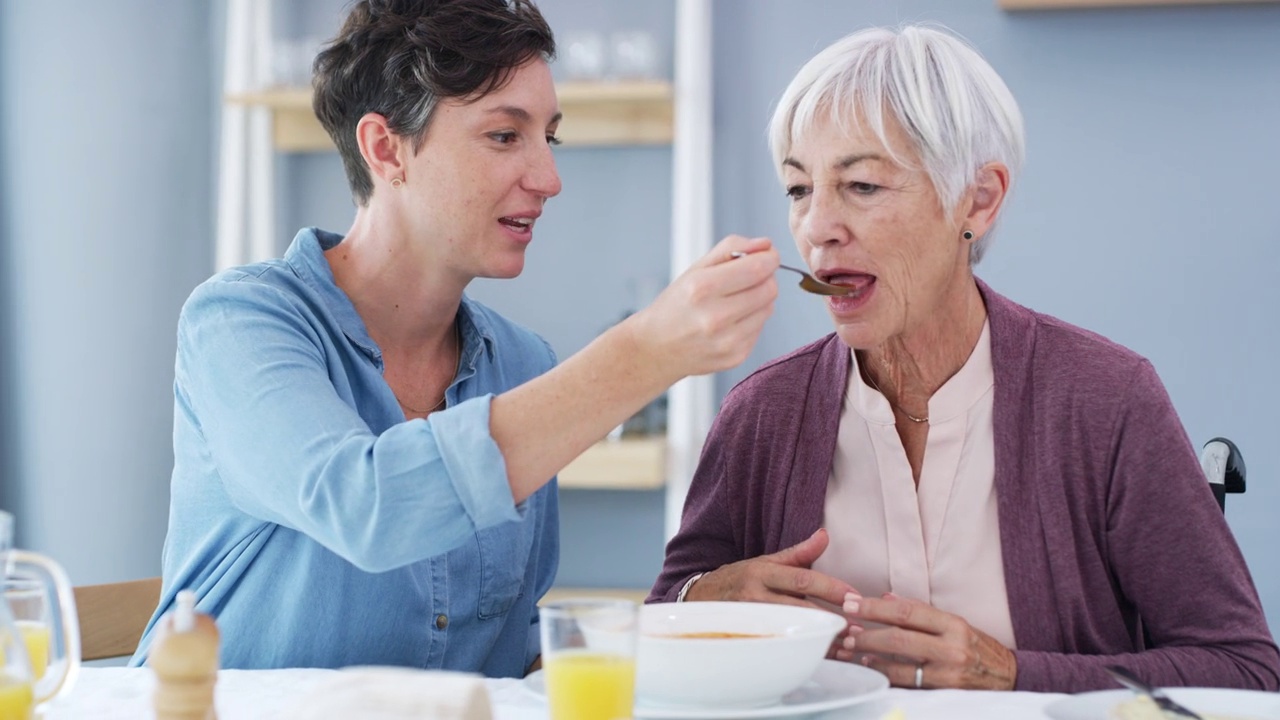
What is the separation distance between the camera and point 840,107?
1.57 metres

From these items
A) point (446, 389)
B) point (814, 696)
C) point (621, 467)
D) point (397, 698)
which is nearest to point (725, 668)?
point (814, 696)

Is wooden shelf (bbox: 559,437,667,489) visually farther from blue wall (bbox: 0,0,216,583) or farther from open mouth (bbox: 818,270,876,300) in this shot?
open mouth (bbox: 818,270,876,300)

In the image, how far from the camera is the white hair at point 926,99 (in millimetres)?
1542

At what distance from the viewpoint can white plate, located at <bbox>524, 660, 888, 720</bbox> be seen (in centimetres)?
102

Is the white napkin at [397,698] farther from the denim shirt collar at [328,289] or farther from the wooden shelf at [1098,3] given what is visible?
the wooden shelf at [1098,3]

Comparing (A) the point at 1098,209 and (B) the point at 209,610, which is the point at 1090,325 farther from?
(B) the point at 209,610

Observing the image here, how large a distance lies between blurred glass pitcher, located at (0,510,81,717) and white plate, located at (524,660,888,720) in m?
0.37

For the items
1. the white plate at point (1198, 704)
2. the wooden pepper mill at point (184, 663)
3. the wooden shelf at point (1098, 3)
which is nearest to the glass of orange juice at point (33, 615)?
the wooden pepper mill at point (184, 663)

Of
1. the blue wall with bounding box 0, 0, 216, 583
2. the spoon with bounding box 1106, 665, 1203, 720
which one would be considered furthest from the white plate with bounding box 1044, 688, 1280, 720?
the blue wall with bounding box 0, 0, 216, 583

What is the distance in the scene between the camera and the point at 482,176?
1618 millimetres

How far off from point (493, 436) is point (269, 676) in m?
0.36

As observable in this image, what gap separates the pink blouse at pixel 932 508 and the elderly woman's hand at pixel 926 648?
0.56 feet

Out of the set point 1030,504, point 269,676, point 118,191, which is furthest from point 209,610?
point 118,191

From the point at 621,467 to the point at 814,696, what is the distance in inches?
82.8
